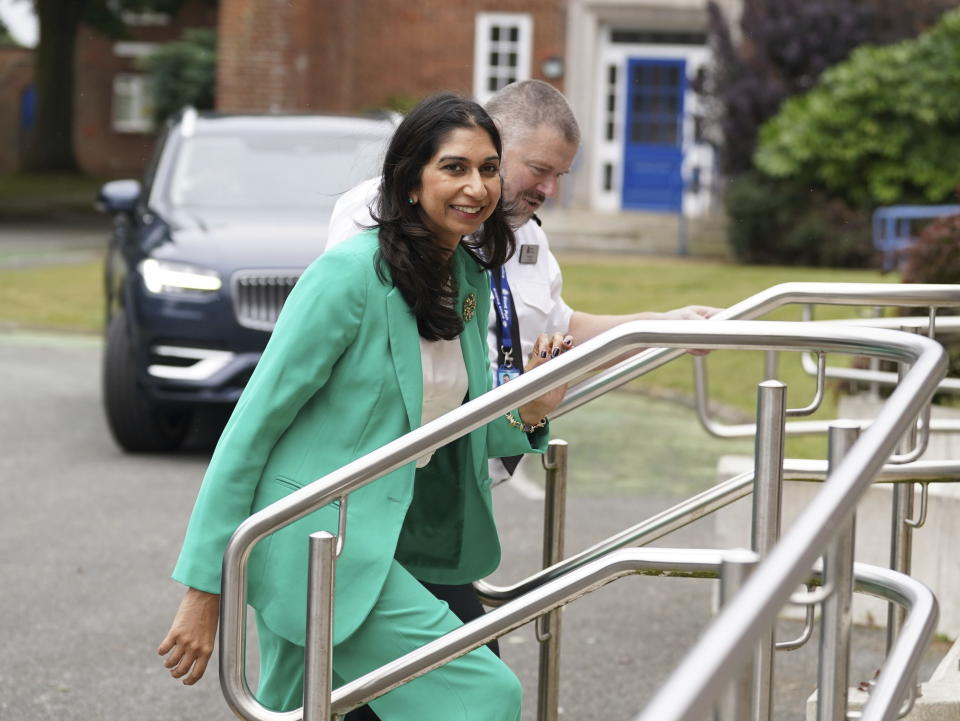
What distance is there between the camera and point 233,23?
2547 cm

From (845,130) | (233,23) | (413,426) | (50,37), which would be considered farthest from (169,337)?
(50,37)

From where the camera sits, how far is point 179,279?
880 cm

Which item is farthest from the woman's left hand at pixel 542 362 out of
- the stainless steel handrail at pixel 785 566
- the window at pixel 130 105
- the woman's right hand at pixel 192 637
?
the window at pixel 130 105

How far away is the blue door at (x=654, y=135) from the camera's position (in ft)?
86.6

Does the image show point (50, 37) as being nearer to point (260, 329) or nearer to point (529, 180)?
point (260, 329)

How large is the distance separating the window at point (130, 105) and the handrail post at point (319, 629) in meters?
43.6

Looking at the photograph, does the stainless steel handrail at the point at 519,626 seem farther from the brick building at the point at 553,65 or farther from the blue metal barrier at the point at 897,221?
the brick building at the point at 553,65

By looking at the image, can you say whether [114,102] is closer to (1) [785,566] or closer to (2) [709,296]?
(2) [709,296]

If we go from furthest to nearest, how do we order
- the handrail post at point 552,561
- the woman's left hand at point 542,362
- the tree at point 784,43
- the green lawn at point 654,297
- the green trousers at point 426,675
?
1. the tree at point 784,43
2. the green lawn at point 654,297
3. the handrail post at point 552,561
4. the woman's left hand at point 542,362
5. the green trousers at point 426,675

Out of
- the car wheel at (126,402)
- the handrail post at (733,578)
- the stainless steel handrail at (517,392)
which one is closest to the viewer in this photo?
the handrail post at (733,578)

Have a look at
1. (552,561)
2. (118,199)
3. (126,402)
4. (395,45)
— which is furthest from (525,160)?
(395,45)

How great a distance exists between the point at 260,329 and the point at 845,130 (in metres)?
14.0

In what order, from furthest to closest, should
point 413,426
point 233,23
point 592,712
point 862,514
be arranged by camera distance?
1. point 233,23
2. point 862,514
3. point 592,712
4. point 413,426


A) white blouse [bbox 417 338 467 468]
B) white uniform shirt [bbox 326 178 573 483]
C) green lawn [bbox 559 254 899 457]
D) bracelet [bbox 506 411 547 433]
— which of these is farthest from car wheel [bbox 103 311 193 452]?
white blouse [bbox 417 338 467 468]
